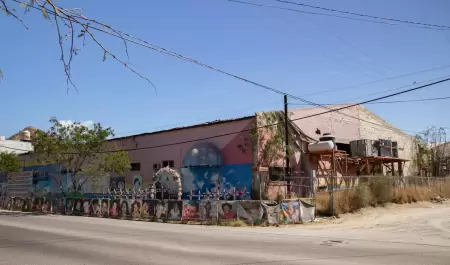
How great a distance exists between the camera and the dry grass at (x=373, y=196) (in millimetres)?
22812

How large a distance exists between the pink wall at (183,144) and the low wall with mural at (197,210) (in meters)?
6.89

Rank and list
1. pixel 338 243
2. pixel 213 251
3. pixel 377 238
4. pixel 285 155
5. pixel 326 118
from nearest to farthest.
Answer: pixel 213 251
pixel 338 243
pixel 377 238
pixel 285 155
pixel 326 118

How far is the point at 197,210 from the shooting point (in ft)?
72.3

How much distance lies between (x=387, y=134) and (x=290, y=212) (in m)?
23.7

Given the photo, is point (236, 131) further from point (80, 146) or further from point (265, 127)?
point (80, 146)

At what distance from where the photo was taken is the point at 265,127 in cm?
2778

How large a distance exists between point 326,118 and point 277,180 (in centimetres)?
817

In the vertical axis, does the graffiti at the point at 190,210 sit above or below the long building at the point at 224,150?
below

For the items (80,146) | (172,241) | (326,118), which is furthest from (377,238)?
(80,146)

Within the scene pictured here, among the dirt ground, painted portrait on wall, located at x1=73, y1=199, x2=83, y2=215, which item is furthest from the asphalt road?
painted portrait on wall, located at x1=73, y1=199, x2=83, y2=215

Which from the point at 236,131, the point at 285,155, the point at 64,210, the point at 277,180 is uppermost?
the point at 236,131

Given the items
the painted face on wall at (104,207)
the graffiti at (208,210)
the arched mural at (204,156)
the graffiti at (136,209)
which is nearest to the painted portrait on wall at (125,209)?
the graffiti at (136,209)

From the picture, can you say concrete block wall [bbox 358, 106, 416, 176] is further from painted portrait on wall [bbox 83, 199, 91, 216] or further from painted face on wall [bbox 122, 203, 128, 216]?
painted portrait on wall [bbox 83, 199, 91, 216]

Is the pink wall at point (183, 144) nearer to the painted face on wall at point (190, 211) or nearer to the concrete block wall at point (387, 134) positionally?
the painted face on wall at point (190, 211)
